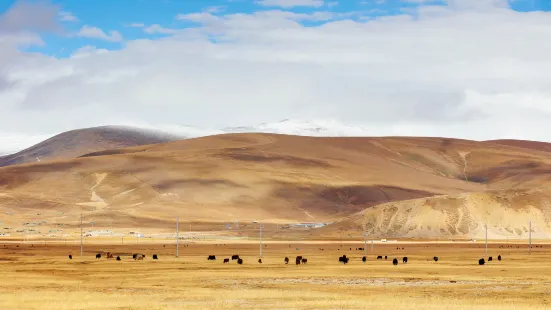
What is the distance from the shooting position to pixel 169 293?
56906 millimetres

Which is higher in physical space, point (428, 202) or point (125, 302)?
point (428, 202)

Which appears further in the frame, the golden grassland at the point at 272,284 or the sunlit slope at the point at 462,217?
the sunlit slope at the point at 462,217

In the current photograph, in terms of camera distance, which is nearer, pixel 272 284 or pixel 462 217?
pixel 272 284

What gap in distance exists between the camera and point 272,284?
213 ft

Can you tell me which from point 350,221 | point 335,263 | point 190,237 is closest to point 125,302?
point 335,263

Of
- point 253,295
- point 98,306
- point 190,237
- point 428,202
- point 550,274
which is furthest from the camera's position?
point 428,202

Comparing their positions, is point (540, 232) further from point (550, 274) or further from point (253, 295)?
point (253, 295)

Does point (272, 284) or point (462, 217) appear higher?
point (462, 217)

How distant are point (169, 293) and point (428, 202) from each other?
A: 139 m

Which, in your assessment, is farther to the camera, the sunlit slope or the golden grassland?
the sunlit slope

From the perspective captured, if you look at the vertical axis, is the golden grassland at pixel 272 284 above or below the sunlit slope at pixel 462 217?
below

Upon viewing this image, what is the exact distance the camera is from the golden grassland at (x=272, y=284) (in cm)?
5038

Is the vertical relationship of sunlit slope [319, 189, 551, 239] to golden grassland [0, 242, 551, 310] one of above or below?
above

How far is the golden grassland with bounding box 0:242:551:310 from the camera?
5038 cm
